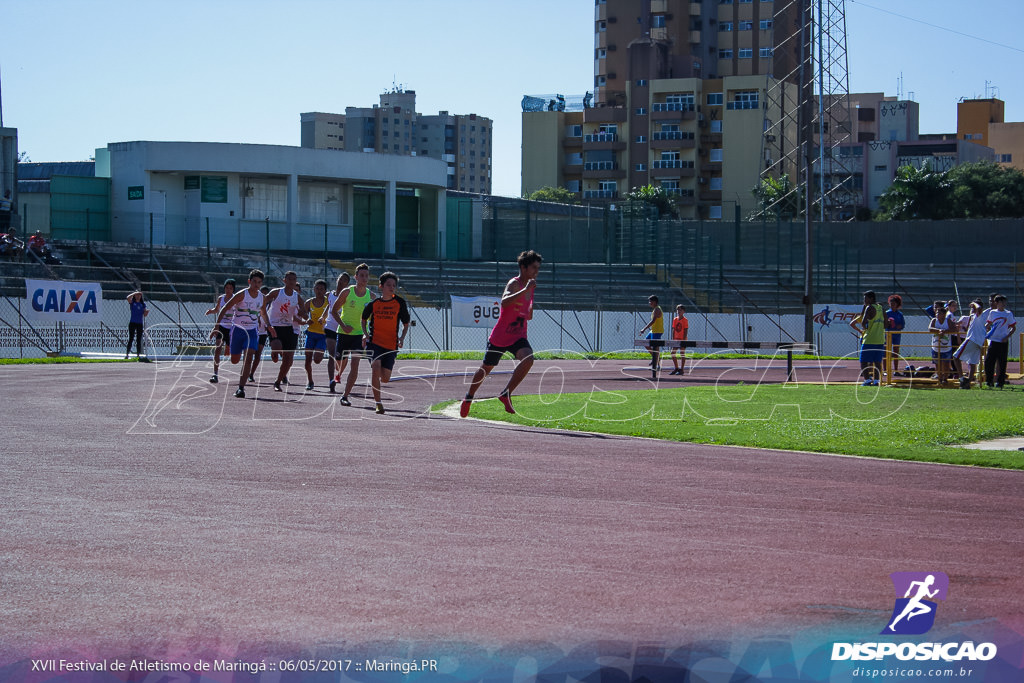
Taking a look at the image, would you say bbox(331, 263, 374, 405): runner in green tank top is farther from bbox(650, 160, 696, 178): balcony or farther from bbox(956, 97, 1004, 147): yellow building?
bbox(956, 97, 1004, 147): yellow building

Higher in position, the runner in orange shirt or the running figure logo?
the runner in orange shirt

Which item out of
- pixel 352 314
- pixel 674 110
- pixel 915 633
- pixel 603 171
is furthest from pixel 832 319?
pixel 603 171

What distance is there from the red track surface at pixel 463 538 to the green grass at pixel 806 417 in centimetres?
96

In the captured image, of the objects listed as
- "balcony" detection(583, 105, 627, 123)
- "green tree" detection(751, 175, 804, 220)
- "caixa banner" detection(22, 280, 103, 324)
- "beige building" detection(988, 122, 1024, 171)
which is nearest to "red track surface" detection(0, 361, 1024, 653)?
"caixa banner" detection(22, 280, 103, 324)

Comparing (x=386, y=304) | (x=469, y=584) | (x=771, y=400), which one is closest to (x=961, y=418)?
(x=771, y=400)

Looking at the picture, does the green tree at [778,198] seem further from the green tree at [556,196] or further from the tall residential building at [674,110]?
the green tree at [556,196]

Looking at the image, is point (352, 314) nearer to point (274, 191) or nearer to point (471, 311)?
point (471, 311)

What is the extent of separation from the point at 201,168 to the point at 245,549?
158ft

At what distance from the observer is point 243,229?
51.3 meters

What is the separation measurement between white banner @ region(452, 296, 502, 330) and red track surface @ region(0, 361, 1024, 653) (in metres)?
24.1

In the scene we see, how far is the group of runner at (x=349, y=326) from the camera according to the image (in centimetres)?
1363

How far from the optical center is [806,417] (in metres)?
15.2

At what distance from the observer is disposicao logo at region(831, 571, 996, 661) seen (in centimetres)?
488

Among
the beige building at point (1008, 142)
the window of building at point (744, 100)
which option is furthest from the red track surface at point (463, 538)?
the beige building at point (1008, 142)
